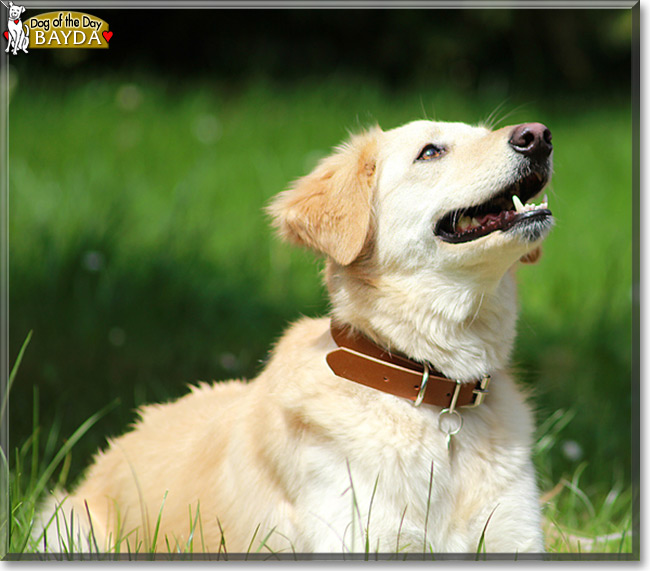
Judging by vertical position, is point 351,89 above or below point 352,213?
above

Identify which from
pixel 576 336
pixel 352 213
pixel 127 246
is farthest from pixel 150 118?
pixel 352 213

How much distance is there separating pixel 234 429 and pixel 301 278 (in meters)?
2.51

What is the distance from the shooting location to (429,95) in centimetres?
658

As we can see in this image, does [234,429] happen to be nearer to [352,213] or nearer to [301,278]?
[352,213]

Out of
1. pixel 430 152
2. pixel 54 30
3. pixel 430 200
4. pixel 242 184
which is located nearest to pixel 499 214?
pixel 430 200

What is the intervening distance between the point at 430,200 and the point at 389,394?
2.11 ft

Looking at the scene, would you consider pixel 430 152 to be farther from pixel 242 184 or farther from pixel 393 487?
pixel 242 184

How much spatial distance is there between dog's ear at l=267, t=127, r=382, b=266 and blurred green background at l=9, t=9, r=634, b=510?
18 cm

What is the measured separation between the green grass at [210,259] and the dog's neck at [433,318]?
24cm

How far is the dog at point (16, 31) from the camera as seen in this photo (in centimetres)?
271

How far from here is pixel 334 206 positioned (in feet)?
8.23

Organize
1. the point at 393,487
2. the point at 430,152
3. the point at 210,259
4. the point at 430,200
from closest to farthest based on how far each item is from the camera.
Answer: the point at 393,487 → the point at 430,200 → the point at 430,152 → the point at 210,259

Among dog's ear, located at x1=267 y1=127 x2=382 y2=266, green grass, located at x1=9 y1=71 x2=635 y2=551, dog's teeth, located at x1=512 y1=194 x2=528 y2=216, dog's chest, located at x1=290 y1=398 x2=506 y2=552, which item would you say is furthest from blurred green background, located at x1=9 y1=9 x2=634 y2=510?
dog's chest, located at x1=290 y1=398 x2=506 y2=552

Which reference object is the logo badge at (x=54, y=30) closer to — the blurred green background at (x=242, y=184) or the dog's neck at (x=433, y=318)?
the blurred green background at (x=242, y=184)
